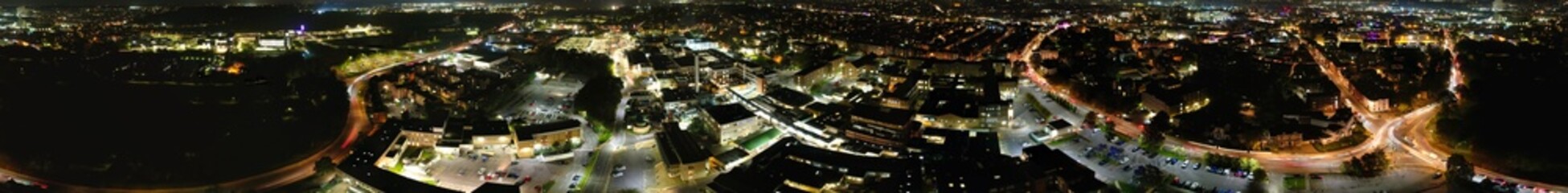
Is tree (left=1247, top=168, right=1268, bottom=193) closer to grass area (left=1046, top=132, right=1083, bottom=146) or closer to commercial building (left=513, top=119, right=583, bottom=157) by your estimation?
grass area (left=1046, top=132, right=1083, bottom=146)

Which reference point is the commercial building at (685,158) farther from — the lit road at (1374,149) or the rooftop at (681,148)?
the lit road at (1374,149)

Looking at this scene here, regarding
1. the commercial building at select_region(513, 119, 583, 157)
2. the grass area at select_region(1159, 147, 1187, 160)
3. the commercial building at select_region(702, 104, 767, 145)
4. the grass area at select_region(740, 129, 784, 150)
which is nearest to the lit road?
the grass area at select_region(1159, 147, 1187, 160)

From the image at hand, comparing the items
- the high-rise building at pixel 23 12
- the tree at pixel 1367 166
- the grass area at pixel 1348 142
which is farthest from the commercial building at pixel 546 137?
the high-rise building at pixel 23 12

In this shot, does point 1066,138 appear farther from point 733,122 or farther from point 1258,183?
point 733,122

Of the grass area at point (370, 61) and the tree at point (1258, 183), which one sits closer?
the tree at point (1258, 183)

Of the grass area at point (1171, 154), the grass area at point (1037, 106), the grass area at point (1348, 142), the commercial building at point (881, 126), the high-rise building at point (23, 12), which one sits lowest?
the grass area at point (1037, 106)

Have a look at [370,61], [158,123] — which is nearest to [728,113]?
[158,123]
